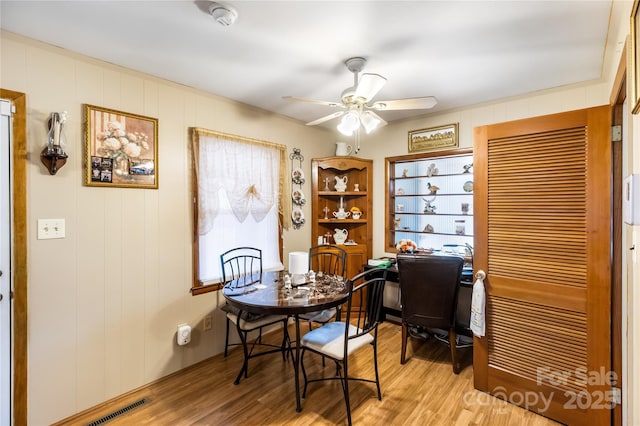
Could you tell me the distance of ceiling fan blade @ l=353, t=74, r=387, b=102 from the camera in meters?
1.81

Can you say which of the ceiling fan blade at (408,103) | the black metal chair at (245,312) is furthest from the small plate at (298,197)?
the ceiling fan blade at (408,103)

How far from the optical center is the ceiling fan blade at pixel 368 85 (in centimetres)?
181

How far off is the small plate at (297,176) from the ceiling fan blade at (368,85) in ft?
5.59

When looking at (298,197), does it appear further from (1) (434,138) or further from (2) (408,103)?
(2) (408,103)

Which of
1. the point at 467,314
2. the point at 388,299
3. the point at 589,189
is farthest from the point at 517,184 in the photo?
the point at 388,299

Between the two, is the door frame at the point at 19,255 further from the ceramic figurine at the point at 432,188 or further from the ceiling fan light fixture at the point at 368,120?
the ceramic figurine at the point at 432,188

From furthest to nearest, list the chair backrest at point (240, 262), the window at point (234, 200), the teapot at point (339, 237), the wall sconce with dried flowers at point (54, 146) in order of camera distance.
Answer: the teapot at point (339, 237)
the chair backrest at point (240, 262)
the window at point (234, 200)
the wall sconce with dried flowers at point (54, 146)

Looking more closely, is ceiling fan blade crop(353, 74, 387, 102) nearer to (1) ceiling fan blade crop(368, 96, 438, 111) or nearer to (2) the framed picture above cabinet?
(1) ceiling fan blade crop(368, 96, 438, 111)

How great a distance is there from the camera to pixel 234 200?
3025 millimetres

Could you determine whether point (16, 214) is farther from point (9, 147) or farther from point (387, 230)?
point (387, 230)

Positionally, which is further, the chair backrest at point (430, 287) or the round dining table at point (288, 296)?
the chair backrest at point (430, 287)

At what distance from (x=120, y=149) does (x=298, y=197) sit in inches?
74.6

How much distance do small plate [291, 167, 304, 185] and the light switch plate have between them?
7.22 feet

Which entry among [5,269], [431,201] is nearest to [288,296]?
[5,269]
